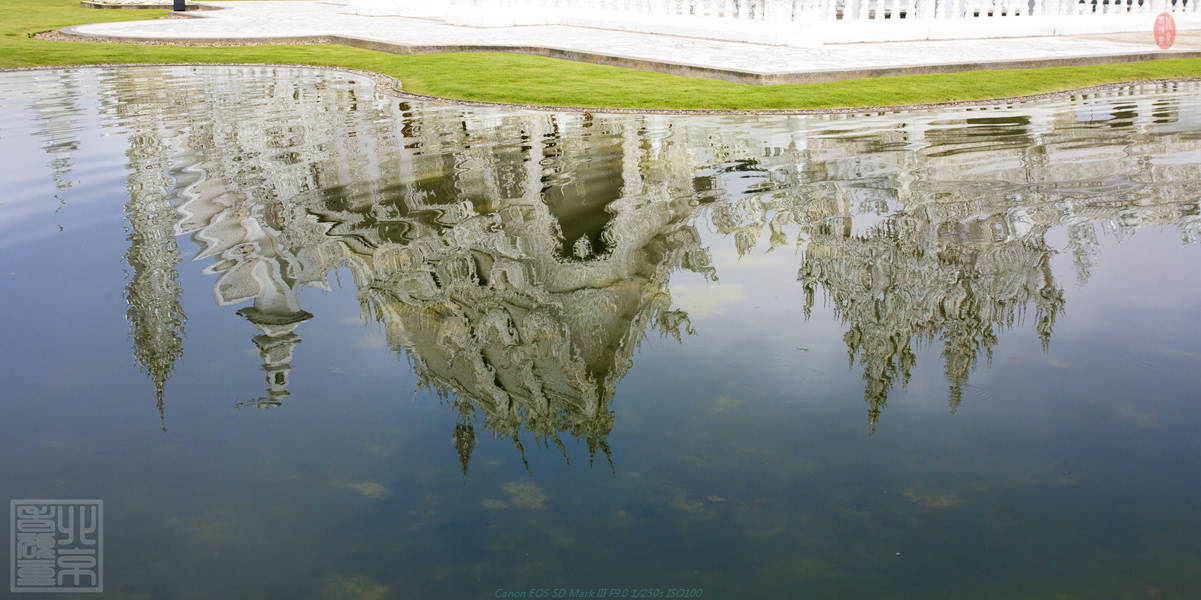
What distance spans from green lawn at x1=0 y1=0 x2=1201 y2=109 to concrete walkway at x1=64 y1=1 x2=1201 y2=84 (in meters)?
0.38

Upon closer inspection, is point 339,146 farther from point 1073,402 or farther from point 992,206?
point 1073,402

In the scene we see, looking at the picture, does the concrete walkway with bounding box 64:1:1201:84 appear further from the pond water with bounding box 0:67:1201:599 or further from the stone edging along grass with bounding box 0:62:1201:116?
the pond water with bounding box 0:67:1201:599

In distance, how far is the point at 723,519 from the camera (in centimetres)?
355

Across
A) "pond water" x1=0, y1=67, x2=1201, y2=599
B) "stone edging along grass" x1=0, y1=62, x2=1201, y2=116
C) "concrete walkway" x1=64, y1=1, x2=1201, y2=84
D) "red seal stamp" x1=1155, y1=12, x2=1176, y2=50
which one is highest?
"red seal stamp" x1=1155, y1=12, x2=1176, y2=50

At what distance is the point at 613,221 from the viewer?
7.46 m

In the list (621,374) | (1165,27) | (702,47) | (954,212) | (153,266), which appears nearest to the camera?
(621,374)

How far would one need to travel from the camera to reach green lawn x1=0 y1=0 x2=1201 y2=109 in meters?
12.9

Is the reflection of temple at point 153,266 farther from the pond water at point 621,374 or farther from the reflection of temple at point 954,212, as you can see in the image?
the reflection of temple at point 954,212

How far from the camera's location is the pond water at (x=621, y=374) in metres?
3.41

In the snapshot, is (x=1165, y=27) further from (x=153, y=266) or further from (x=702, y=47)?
(x=153, y=266)

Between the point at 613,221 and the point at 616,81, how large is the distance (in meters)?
7.76

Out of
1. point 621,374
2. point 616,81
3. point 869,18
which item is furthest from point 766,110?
point 621,374

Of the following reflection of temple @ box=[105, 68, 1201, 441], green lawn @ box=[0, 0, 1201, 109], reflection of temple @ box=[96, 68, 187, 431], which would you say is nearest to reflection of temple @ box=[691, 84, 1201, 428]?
reflection of temple @ box=[105, 68, 1201, 441]

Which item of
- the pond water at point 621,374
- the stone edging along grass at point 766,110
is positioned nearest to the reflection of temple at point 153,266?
the pond water at point 621,374
